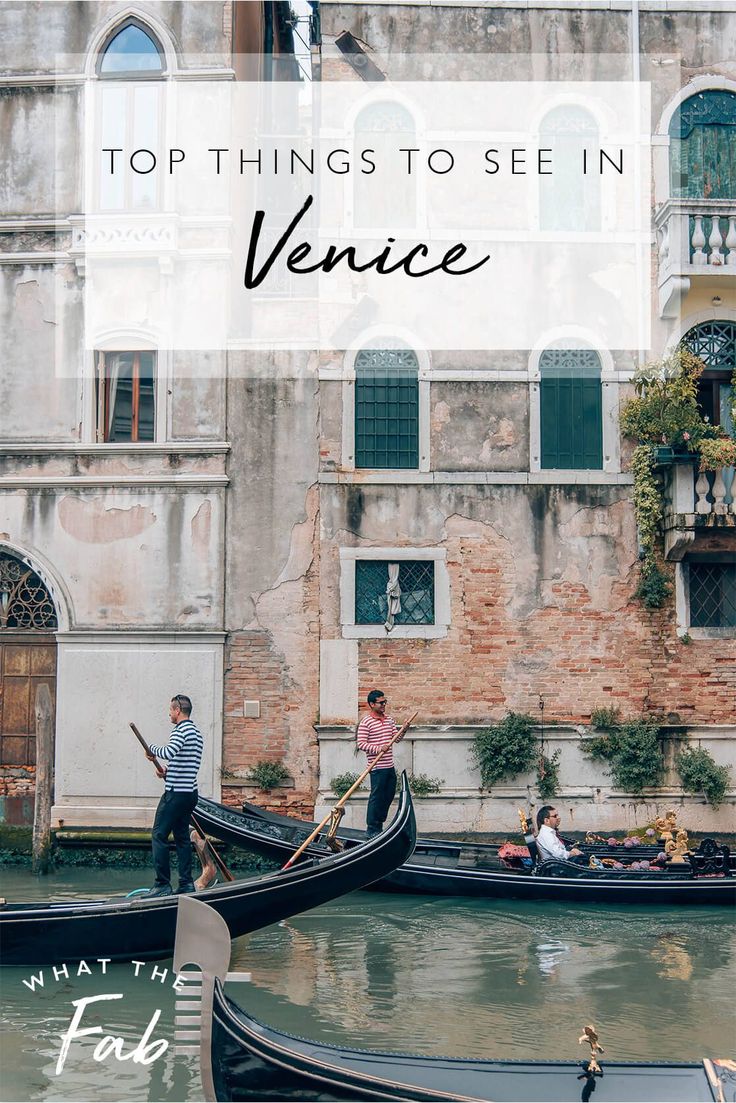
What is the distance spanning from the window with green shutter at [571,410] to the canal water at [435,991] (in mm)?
3515

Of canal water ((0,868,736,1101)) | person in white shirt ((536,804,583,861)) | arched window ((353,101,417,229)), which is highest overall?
arched window ((353,101,417,229))

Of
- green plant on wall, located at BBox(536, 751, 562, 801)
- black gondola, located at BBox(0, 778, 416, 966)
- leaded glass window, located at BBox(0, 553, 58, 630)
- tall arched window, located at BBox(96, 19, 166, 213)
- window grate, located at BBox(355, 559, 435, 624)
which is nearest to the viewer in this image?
black gondola, located at BBox(0, 778, 416, 966)

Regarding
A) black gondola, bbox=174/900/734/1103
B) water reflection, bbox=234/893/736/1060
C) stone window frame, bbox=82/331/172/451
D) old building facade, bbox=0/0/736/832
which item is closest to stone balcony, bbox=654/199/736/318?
old building facade, bbox=0/0/736/832

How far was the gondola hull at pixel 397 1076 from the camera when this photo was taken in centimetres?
367

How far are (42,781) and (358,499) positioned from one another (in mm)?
3169

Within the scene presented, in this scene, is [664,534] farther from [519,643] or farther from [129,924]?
[129,924]

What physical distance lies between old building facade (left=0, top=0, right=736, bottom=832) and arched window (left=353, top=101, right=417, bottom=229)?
6 cm

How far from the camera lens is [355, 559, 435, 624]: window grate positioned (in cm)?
969

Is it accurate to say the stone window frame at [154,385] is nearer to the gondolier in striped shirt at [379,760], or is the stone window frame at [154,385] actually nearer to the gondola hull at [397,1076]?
the gondolier in striped shirt at [379,760]

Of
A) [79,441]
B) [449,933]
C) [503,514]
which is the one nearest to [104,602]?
[79,441]

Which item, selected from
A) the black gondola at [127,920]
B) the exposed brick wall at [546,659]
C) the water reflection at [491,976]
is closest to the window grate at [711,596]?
the exposed brick wall at [546,659]

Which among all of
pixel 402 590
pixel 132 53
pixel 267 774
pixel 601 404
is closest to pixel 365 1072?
pixel 267 774

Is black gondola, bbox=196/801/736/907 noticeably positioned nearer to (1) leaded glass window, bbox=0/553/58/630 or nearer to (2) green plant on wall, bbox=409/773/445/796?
(2) green plant on wall, bbox=409/773/445/796

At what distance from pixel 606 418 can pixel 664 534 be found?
102cm
